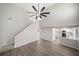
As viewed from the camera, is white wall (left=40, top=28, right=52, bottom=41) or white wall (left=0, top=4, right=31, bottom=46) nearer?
white wall (left=0, top=4, right=31, bottom=46)

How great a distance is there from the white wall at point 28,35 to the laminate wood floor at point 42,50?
0.09m

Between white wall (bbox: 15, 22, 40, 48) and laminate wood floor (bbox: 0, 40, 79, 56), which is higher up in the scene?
white wall (bbox: 15, 22, 40, 48)

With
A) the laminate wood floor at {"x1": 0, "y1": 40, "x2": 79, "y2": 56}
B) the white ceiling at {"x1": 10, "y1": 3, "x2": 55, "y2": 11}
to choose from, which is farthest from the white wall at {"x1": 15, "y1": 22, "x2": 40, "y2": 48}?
the white ceiling at {"x1": 10, "y1": 3, "x2": 55, "y2": 11}

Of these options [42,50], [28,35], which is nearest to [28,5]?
[28,35]

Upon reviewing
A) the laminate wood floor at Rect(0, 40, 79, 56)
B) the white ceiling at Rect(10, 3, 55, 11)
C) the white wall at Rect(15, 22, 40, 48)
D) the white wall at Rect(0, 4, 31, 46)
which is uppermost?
the white ceiling at Rect(10, 3, 55, 11)

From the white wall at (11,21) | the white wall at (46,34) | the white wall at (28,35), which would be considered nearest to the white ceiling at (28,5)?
the white wall at (11,21)

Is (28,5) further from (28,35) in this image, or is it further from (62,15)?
Result: (62,15)

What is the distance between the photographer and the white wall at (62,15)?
1.70 m

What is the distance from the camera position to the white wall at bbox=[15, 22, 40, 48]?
178 centimetres

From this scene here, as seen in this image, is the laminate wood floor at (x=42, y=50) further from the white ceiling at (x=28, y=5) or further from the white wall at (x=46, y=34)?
the white ceiling at (x=28, y=5)

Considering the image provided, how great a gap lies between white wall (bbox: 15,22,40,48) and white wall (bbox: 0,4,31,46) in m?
0.11

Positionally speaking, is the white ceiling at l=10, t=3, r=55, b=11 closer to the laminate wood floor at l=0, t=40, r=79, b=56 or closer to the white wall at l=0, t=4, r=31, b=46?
the white wall at l=0, t=4, r=31, b=46

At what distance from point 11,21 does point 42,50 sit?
0.93m

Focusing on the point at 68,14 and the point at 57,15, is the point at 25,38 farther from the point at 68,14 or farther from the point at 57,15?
the point at 68,14
